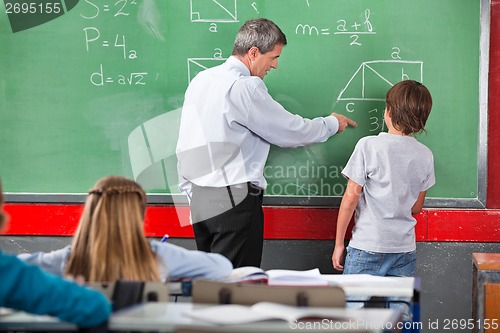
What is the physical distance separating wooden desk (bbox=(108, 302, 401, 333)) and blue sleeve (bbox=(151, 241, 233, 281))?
536 mm

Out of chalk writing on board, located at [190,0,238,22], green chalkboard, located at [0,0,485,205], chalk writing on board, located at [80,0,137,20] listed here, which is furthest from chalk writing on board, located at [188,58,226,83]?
chalk writing on board, located at [80,0,137,20]

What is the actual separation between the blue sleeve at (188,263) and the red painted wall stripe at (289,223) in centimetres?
143

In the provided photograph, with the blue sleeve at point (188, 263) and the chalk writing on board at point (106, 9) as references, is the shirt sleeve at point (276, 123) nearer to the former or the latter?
the chalk writing on board at point (106, 9)

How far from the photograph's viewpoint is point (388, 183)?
12.5 feet

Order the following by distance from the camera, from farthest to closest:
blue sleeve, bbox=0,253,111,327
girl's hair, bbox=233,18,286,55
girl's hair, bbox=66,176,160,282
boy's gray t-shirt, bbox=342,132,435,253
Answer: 1. girl's hair, bbox=233,18,286,55
2. boy's gray t-shirt, bbox=342,132,435,253
3. girl's hair, bbox=66,176,160,282
4. blue sleeve, bbox=0,253,111,327

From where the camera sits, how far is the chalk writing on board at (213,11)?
430 cm

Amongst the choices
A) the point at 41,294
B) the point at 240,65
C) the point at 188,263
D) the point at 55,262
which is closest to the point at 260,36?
the point at 240,65

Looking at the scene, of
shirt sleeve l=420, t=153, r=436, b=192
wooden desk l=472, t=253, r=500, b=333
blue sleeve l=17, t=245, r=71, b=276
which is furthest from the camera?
shirt sleeve l=420, t=153, r=436, b=192

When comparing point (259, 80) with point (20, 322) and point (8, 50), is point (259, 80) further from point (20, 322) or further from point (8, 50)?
point (20, 322)

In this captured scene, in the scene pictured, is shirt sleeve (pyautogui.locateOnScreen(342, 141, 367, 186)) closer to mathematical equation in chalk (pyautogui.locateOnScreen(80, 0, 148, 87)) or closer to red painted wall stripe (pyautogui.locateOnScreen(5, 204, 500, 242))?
red painted wall stripe (pyautogui.locateOnScreen(5, 204, 500, 242))

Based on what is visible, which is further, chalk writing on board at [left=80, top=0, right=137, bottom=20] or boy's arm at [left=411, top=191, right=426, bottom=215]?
chalk writing on board at [left=80, top=0, right=137, bottom=20]

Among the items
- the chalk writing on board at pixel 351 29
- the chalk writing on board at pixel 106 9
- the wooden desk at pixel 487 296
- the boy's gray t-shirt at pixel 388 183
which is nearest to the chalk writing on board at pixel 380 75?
the chalk writing on board at pixel 351 29

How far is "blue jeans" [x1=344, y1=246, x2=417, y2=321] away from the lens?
12.7ft

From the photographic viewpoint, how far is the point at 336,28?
425 cm
